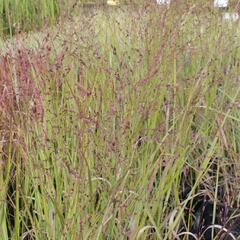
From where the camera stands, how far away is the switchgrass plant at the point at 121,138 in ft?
3.64

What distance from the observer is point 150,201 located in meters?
1.23

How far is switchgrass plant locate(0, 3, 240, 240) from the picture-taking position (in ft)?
3.64

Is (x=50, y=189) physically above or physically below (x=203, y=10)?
below

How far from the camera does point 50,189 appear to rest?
3.83ft

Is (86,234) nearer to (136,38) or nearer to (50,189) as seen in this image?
(50,189)

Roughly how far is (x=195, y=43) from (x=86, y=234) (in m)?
1.30

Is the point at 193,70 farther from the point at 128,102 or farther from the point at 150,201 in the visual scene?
the point at 150,201

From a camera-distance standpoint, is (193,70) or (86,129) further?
(193,70)

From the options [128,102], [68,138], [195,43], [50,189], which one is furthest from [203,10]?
[50,189]

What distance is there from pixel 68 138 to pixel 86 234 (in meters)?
0.42

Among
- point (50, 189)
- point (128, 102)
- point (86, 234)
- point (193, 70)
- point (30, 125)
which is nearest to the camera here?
point (86, 234)

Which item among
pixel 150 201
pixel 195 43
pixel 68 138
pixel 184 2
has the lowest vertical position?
pixel 150 201

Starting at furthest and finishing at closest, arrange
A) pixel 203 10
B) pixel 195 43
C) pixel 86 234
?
pixel 203 10
pixel 195 43
pixel 86 234

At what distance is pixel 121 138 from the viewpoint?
115 cm
